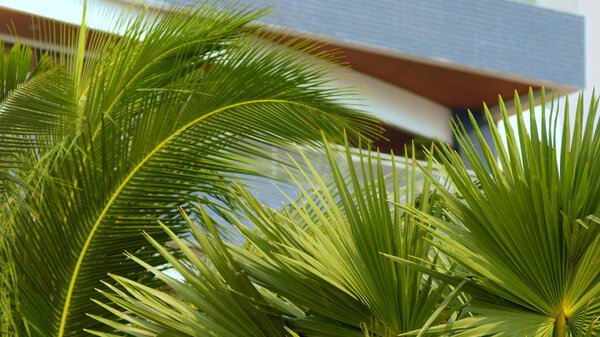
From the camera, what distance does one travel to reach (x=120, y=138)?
5.55 metres

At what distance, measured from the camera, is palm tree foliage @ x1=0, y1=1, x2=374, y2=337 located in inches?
214

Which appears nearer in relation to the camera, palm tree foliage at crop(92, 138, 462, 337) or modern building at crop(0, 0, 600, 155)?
palm tree foliage at crop(92, 138, 462, 337)

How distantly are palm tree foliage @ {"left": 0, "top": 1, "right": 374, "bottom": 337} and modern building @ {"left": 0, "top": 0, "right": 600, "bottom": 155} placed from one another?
19.6 ft

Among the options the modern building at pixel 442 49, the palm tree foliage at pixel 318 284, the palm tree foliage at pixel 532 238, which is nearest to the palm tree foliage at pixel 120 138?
the palm tree foliage at pixel 318 284

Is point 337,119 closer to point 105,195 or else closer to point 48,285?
point 105,195

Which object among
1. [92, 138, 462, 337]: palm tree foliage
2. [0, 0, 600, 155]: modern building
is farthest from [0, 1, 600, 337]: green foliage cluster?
[0, 0, 600, 155]: modern building

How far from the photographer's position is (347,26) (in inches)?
482

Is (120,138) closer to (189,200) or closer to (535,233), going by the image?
(189,200)

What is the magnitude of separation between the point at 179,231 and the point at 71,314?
0.71 m

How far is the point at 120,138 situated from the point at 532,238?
2600 mm

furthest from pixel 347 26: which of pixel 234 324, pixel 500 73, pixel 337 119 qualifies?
pixel 234 324

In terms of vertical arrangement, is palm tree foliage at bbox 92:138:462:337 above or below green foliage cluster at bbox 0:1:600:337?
below

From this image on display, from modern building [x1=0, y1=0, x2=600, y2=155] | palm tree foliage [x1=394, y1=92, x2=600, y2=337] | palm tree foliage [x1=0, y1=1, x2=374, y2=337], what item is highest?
modern building [x1=0, y1=0, x2=600, y2=155]

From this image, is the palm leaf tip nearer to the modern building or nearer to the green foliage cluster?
the green foliage cluster
